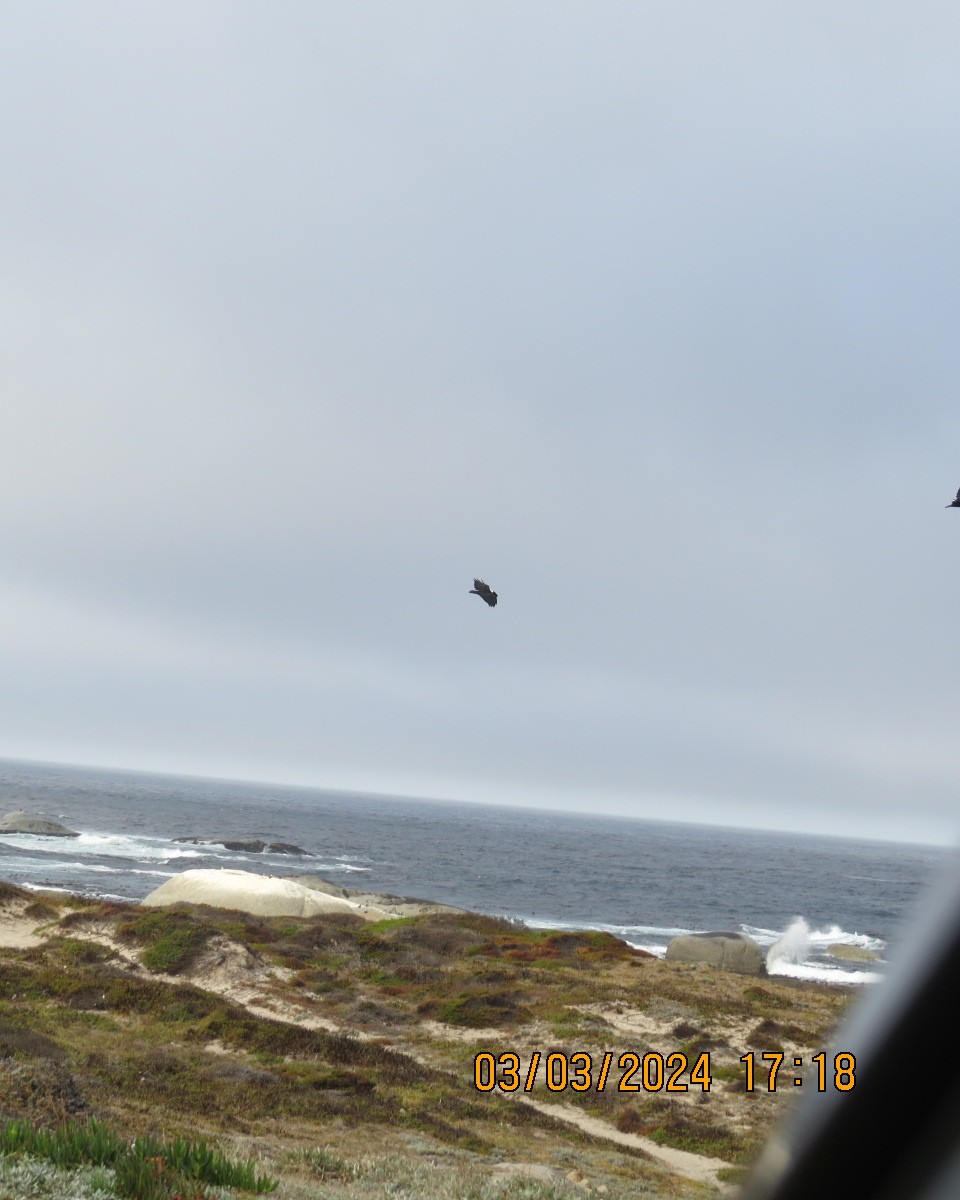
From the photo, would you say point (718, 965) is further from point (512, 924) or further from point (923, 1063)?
point (923, 1063)

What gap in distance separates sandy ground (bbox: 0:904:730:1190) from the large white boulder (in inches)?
377

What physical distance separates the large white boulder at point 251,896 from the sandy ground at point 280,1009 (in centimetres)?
957

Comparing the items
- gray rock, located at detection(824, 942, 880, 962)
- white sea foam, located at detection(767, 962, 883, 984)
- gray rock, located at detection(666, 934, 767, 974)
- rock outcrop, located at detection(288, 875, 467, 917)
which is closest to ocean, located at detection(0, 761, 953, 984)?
white sea foam, located at detection(767, 962, 883, 984)

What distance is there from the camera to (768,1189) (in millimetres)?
2311

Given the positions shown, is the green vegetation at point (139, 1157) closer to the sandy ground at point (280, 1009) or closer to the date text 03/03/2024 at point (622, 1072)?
the sandy ground at point (280, 1009)

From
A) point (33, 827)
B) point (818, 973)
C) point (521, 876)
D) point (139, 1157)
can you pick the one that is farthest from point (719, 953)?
point (33, 827)

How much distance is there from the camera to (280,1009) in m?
24.9

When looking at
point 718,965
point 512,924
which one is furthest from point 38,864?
point 718,965

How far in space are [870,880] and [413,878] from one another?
7375cm

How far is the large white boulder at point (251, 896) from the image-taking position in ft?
136

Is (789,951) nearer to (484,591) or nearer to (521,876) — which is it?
(521,876)

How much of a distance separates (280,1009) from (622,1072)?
8868 millimetres

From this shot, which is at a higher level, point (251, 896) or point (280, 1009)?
point (251, 896)

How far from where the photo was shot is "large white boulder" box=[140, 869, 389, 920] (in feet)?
136
